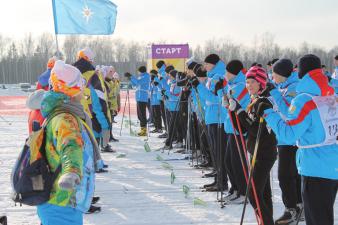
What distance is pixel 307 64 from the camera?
3.64 m

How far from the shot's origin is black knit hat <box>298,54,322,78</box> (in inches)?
143

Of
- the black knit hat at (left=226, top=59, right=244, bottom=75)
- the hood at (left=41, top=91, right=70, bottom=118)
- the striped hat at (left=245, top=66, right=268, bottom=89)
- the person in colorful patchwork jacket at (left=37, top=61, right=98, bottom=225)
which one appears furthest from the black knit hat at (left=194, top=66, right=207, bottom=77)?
the hood at (left=41, top=91, right=70, bottom=118)

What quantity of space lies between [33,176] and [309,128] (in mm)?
2094

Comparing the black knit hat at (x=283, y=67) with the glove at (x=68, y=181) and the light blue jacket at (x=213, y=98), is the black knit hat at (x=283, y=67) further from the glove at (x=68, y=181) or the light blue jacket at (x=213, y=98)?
the glove at (x=68, y=181)

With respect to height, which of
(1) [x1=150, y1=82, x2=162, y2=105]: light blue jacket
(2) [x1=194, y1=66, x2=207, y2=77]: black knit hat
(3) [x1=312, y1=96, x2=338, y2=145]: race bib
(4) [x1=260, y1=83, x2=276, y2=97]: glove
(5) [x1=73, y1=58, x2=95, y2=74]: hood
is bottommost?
(1) [x1=150, y1=82, x2=162, y2=105]: light blue jacket

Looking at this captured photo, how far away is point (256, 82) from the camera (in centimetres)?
448

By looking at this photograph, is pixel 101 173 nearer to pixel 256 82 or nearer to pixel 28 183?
pixel 256 82

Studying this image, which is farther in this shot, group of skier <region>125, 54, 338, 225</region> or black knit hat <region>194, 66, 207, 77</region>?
black knit hat <region>194, 66, 207, 77</region>

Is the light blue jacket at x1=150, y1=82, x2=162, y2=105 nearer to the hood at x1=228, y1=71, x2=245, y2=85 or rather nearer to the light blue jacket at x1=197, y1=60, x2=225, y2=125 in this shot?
the light blue jacket at x1=197, y1=60, x2=225, y2=125

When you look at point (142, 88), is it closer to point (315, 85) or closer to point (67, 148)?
point (315, 85)

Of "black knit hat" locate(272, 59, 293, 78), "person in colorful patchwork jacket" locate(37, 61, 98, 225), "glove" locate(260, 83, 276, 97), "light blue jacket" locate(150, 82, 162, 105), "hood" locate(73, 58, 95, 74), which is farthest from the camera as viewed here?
"light blue jacket" locate(150, 82, 162, 105)

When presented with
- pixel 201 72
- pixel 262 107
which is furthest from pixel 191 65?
pixel 262 107

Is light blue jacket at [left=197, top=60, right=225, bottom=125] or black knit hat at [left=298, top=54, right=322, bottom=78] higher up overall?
black knit hat at [left=298, top=54, right=322, bottom=78]

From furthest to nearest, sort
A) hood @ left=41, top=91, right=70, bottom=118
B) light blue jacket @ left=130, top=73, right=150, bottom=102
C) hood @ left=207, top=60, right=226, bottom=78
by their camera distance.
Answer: light blue jacket @ left=130, top=73, right=150, bottom=102, hood @ left=207, top=60, right=226, bottom=78, hood @ left=41, top=91, right=70, bottom=118
